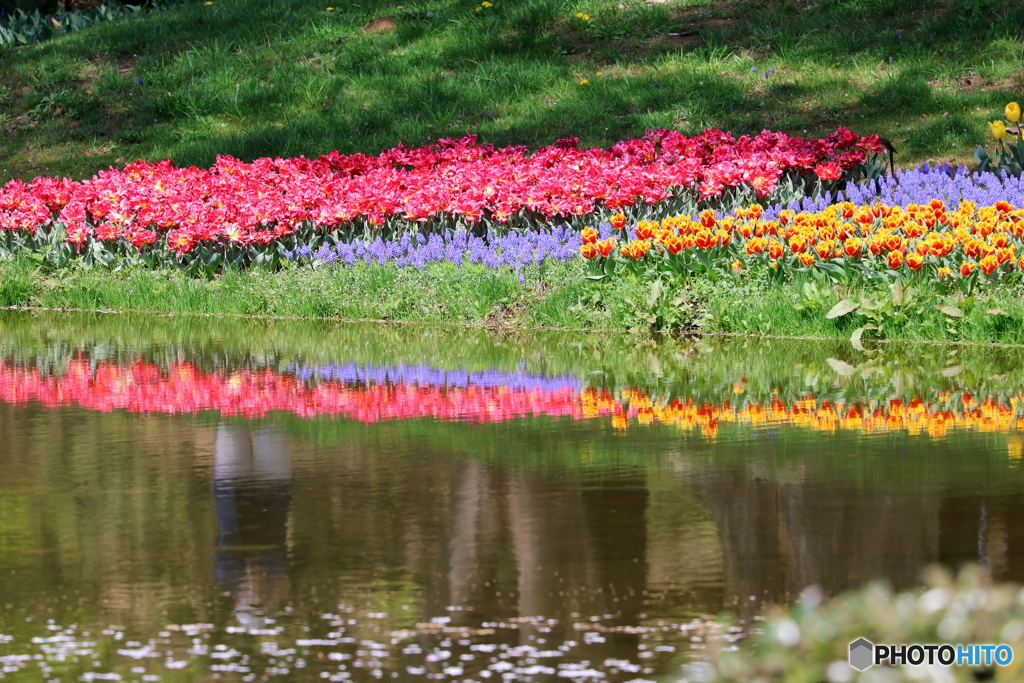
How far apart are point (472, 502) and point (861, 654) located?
315 cm

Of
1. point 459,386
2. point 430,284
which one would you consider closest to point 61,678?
point 459,386

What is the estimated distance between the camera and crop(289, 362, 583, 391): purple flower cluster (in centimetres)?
791

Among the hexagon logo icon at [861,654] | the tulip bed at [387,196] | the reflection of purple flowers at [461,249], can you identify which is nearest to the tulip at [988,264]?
the reflection of purple flowers at [461,249]

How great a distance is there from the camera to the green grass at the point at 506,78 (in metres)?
17.6

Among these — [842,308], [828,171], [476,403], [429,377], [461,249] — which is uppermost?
[828,171]

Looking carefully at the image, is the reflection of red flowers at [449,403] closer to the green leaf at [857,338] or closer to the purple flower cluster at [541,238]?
the green leaf at [857,338]

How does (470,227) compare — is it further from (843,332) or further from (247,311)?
(843,332)

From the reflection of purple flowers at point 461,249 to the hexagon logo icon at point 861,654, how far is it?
8395 mm

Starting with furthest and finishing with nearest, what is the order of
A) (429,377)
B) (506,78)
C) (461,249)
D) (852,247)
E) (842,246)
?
(506,78) < (461,249) < (842,246) < (852,247) < (429,377)

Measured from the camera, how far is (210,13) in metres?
23.5

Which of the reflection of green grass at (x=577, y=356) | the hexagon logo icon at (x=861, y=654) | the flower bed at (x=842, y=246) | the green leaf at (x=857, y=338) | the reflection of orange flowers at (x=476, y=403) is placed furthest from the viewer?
the flower bed at (x=842, y=246)

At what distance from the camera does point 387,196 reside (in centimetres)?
1183

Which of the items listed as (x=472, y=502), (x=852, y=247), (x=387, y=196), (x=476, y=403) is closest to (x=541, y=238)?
(x=387, y=196)

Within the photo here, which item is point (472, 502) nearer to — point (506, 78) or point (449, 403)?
point (449, 403)
